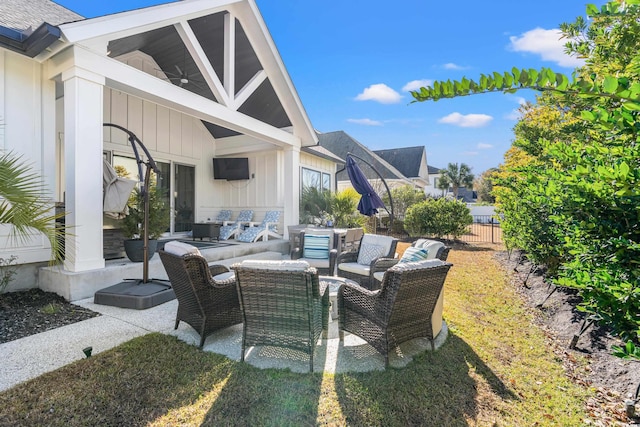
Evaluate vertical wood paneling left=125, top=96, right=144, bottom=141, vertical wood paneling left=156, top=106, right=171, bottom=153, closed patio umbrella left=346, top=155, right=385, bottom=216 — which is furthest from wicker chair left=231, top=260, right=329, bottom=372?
vertical wood paneling left=156, top=106, right=171, bottom=153

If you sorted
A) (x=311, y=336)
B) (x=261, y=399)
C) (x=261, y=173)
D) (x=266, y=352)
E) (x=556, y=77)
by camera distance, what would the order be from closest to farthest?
(x=556, y=77)
(x=261, y=399)
(x=311, y=336)
(x=266, y=352)
(x=261, y=173)

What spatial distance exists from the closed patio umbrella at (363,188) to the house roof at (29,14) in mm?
6731

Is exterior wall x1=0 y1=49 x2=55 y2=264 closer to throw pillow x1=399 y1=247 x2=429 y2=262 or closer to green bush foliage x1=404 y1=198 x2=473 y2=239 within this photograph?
throw pillow x1=399 y1=247 x2=429 y2=262

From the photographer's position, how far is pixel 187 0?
238 inches

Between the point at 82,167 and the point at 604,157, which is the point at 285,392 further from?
the point at 82,167

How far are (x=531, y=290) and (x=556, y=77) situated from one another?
21.3 feet

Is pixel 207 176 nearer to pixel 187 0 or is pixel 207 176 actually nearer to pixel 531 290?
pixel 187 0

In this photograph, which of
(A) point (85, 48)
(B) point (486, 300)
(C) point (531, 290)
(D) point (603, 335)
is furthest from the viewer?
(C) point (531, 290)

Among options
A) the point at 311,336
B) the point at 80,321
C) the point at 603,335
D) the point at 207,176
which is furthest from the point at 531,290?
the point at 207,176

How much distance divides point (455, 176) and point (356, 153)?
24.2m

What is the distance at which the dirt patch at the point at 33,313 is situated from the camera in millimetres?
3801

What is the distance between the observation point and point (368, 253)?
5820 millimetres

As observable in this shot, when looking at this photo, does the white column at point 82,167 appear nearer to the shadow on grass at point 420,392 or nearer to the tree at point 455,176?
the shadow on grass at point 420,392

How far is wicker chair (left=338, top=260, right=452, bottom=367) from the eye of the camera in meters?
3.11
